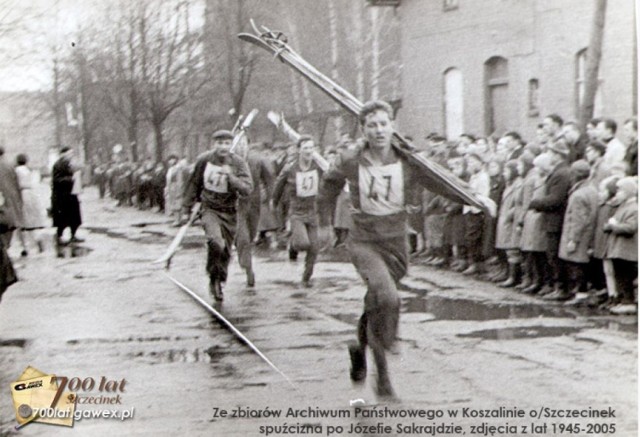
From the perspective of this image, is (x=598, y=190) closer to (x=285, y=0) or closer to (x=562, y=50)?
(x=562, y=50)

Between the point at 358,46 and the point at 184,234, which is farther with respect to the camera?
the point at 184,234

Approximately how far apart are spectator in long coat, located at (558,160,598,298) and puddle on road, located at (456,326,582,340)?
0.80 m

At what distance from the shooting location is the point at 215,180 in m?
9.55

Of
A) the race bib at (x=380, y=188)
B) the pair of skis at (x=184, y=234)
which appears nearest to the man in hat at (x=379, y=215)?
the race bib at (x=380, y=188)

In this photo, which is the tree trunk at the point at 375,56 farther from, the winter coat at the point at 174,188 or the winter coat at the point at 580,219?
the winter coat at the point at 580,219

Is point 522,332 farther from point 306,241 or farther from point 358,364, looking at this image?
point 306,241

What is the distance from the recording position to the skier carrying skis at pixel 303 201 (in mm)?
9070

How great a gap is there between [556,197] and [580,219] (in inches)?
14.5

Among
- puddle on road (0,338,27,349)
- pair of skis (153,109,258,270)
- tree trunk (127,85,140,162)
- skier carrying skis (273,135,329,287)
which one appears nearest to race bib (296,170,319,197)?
skier carrying skis (273,135,329,287)

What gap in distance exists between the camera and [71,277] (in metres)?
8.25

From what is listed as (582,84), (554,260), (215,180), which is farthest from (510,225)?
(582,84)

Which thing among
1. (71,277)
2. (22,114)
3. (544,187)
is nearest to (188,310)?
(71,277)

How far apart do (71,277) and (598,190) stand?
3.38m

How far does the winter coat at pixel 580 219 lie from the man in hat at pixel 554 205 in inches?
5.1
